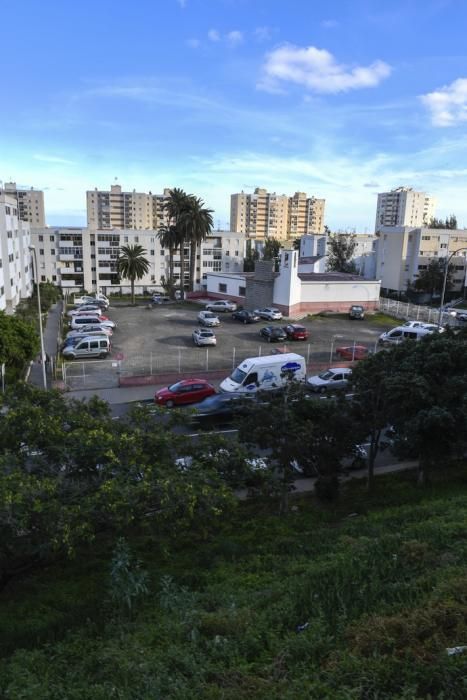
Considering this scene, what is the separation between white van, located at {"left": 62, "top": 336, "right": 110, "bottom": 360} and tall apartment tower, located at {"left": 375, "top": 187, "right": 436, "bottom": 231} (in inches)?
6024

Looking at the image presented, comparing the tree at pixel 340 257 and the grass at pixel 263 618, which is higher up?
the tree at pixel 340 257

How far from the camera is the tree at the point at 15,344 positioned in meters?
27.0

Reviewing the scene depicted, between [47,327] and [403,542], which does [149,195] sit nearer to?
[47,327]

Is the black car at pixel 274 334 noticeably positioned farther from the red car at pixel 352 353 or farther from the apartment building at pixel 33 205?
the apartment building at pixel 33 205

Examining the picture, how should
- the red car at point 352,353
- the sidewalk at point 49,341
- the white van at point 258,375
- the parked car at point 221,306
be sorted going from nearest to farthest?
the white van at point 258,375, the sidewalk at point 49,341, the red car at point 352,353, the parked car at point 221,306

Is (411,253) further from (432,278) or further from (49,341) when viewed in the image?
(49,341)

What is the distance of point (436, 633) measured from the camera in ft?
22.4

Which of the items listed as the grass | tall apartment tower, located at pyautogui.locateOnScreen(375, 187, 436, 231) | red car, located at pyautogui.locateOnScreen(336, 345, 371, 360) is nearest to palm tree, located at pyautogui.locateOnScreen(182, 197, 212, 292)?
red car, located at pyautogui.locateOnScreen(336, 345, 371, 360)

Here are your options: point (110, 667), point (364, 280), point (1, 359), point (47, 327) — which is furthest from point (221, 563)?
point (364, 280)

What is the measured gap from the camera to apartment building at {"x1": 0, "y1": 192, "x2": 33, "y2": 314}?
152 ft

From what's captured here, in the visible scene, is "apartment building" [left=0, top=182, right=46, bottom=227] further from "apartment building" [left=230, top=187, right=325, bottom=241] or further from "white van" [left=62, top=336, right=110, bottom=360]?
"white van" [left=62, top=336, right=110, bottom=360]

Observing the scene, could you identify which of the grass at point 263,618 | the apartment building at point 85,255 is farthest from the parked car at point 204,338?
the apartment building at point 85,255

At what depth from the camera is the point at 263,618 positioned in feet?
27.1

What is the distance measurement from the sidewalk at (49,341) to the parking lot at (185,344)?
1693 mm
